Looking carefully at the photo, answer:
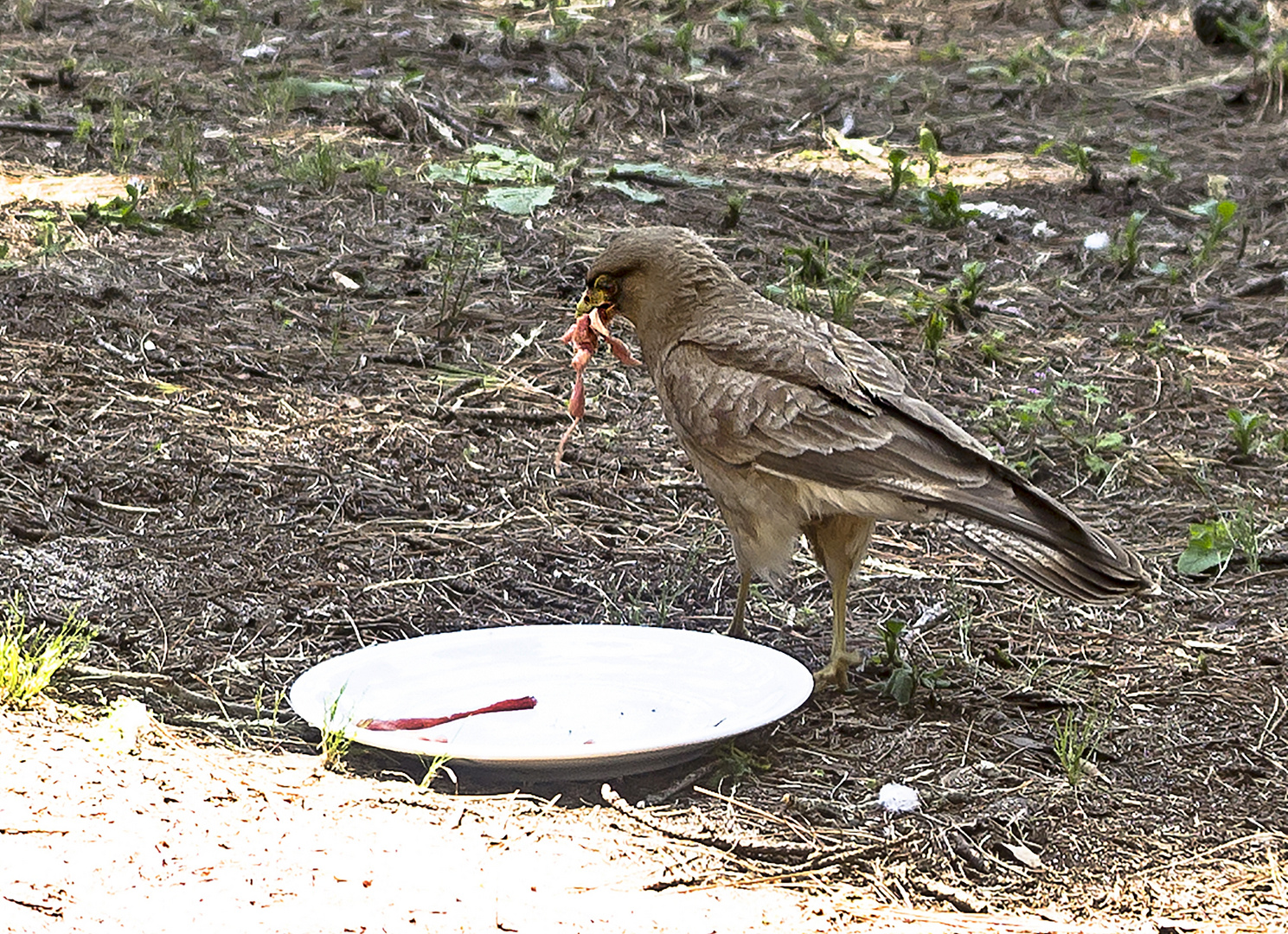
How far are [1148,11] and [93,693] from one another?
11692mm

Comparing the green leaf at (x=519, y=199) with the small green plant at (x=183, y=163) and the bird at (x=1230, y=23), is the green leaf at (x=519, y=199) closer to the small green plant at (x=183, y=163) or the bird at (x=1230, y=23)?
the small green plant at (x=183, y=163)

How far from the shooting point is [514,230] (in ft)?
25.2

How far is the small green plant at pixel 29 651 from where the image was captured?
3613 mm

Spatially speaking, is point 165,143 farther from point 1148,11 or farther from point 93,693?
point 1148,11

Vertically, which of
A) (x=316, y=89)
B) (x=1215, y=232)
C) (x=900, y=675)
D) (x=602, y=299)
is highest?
(x=602, y=299)

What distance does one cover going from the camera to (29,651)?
3.86 metres

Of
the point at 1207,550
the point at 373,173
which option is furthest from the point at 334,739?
the point at 373,173

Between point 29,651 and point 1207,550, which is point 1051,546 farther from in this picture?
point 29,651

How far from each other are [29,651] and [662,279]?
200cm

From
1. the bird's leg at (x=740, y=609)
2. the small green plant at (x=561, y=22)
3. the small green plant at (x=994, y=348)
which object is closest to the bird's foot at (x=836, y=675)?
the bird's leg at (x=740, y=609)

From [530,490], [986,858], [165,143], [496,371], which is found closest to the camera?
[986,858]

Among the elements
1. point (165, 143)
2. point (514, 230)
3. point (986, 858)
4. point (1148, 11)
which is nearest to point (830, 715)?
point (986, 858)

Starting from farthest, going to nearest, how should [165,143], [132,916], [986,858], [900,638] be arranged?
[165,143] < [900,638] < [986,858] < [132,916]

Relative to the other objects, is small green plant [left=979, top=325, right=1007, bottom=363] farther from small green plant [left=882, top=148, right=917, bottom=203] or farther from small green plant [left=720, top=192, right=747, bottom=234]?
small green plant [left=882, top=148, right=917, bottom=203]
